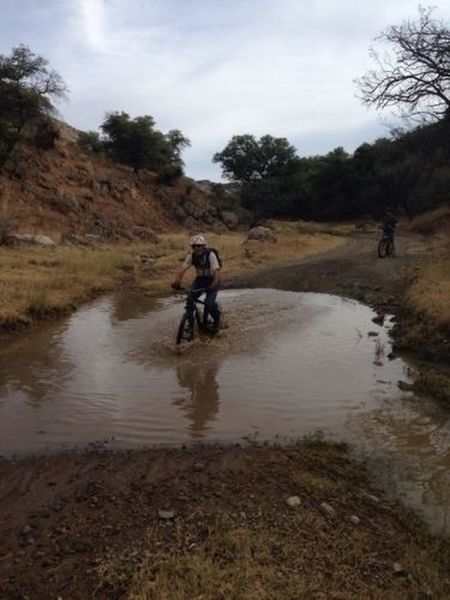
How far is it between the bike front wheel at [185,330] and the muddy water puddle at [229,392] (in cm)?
18

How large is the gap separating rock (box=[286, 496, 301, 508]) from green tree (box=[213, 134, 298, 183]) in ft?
205

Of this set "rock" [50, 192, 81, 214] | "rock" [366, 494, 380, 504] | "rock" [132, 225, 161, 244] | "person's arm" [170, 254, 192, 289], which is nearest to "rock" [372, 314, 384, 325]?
"person's arm" [170, 254, 192, 289]

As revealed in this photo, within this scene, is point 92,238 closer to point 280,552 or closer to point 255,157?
point 280,552

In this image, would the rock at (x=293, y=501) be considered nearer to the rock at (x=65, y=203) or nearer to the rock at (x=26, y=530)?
the rock at (x=26, y=530)

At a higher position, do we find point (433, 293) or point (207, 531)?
point (433, 293)

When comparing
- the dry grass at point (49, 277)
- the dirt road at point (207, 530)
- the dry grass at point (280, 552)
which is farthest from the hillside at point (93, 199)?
the dry grass at point (280, 552)

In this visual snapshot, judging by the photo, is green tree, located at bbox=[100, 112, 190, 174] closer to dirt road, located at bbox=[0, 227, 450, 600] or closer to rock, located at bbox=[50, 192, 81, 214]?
rock, located at bbox=[50, 192, 81, 214]

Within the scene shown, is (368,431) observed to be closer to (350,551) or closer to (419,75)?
(350,551)

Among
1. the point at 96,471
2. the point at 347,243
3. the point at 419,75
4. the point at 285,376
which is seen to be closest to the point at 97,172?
the point at 347,243

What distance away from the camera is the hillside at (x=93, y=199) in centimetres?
3238

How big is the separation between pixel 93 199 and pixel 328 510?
34.5 m

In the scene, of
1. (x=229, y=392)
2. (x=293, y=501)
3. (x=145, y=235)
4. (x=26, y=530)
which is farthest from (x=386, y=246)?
(x=26, y=530)

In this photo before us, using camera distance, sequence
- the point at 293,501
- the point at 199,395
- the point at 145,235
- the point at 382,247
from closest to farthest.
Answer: the point at 293,501 < the point at 199,395 < the point at 382,247 < the point at 145,235

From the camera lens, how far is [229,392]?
26.9ft
